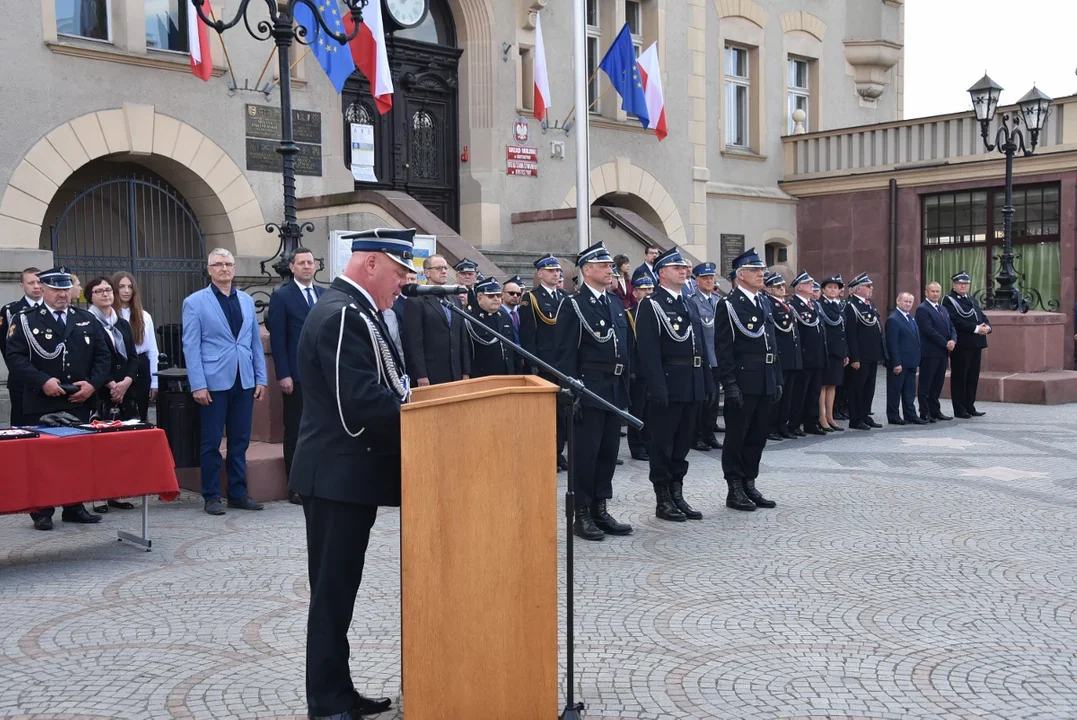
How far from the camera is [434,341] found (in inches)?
388

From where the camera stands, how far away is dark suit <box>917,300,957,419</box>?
14.5 m

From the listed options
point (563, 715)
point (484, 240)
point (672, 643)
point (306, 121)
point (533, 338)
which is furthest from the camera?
point (484, 240)

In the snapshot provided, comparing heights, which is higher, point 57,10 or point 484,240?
point 57,10

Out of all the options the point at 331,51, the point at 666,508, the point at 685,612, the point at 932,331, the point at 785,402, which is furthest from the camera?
the point at 932,331

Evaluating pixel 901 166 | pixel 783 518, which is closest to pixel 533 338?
pixel 783 518

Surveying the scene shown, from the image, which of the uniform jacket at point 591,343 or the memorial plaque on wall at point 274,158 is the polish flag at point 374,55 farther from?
the uniform jacket at point 591,343

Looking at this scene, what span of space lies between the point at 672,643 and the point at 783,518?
125 inches

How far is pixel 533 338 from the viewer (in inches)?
382

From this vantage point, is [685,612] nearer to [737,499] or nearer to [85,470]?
[737,499]

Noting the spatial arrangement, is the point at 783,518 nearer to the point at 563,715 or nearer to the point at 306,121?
the point at 563,715

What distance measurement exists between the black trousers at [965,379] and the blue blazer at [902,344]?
0.93m

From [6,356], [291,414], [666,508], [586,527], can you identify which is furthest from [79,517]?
[666,508]

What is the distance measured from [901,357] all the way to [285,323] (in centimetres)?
862

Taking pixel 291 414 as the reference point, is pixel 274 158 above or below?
above
